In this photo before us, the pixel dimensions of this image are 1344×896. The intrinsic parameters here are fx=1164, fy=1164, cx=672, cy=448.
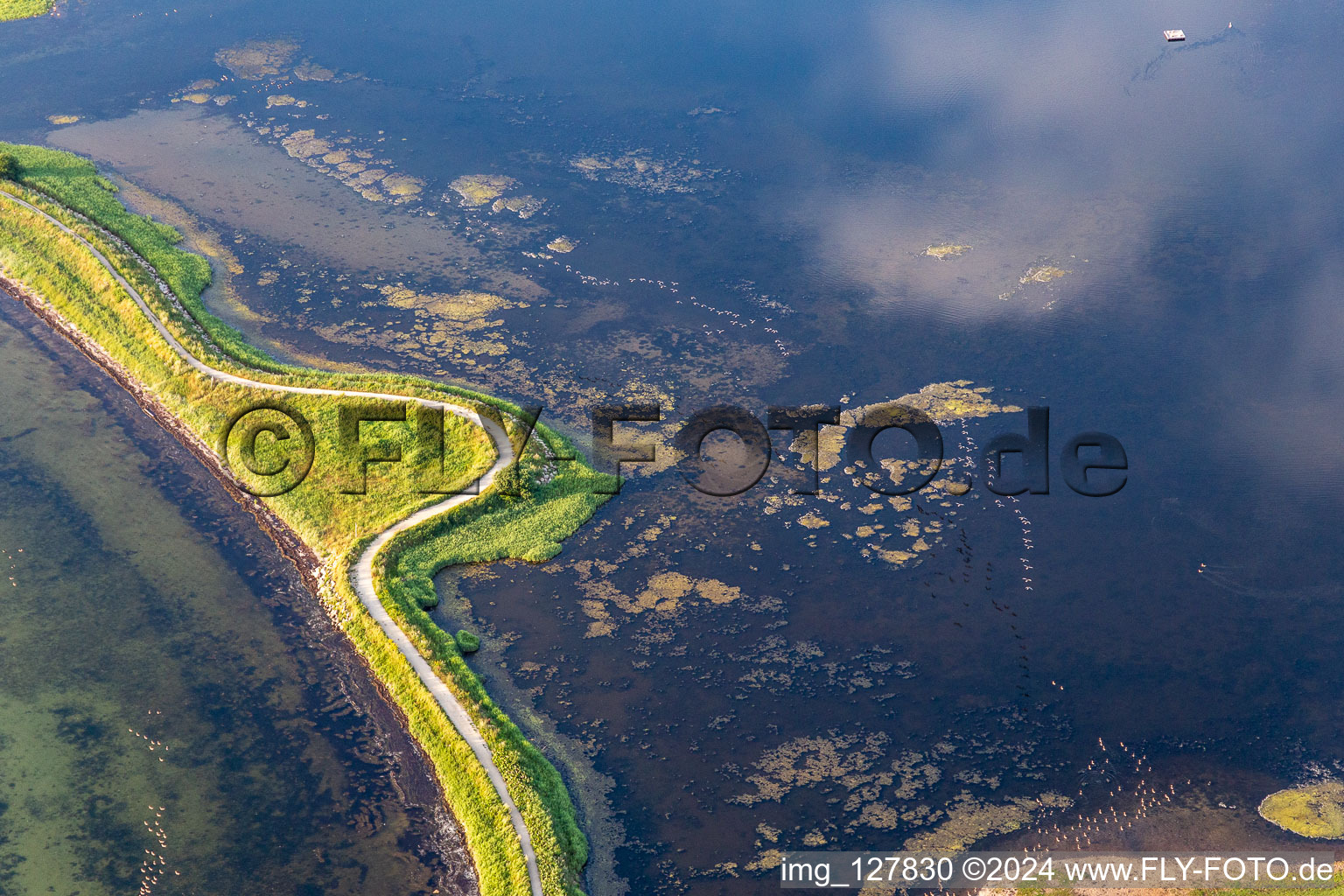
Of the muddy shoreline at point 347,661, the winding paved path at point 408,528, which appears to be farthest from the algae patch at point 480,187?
the muddy shoreline at point 347,661

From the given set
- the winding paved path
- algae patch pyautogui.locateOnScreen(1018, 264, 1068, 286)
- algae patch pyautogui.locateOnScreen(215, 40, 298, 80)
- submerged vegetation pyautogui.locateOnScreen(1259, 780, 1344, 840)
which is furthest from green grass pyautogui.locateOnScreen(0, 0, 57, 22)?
submerged vegetation pyautogui.locateOnScreen(1259, 780, 1344, 840)

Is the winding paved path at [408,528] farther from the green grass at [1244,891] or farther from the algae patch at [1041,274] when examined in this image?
the algae patch at [1041,274]

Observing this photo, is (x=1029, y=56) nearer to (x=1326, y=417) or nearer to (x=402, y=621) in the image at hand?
(x=1326, y=417)

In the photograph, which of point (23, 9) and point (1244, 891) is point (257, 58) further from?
point (1244, 891)

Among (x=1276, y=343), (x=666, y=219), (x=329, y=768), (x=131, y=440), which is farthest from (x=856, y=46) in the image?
(x=329, y=768)

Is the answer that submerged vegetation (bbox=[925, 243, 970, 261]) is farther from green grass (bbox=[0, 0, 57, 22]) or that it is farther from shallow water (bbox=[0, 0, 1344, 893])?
green grass (bbox=[0, 0, 57, 22])

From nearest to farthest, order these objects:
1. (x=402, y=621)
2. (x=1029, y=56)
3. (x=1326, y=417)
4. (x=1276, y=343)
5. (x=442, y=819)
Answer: (x=442, y=819) → (x=402, y=621) → (x=1326, y=417) → (x=1276, y=343) → (x=1029, y=56)
